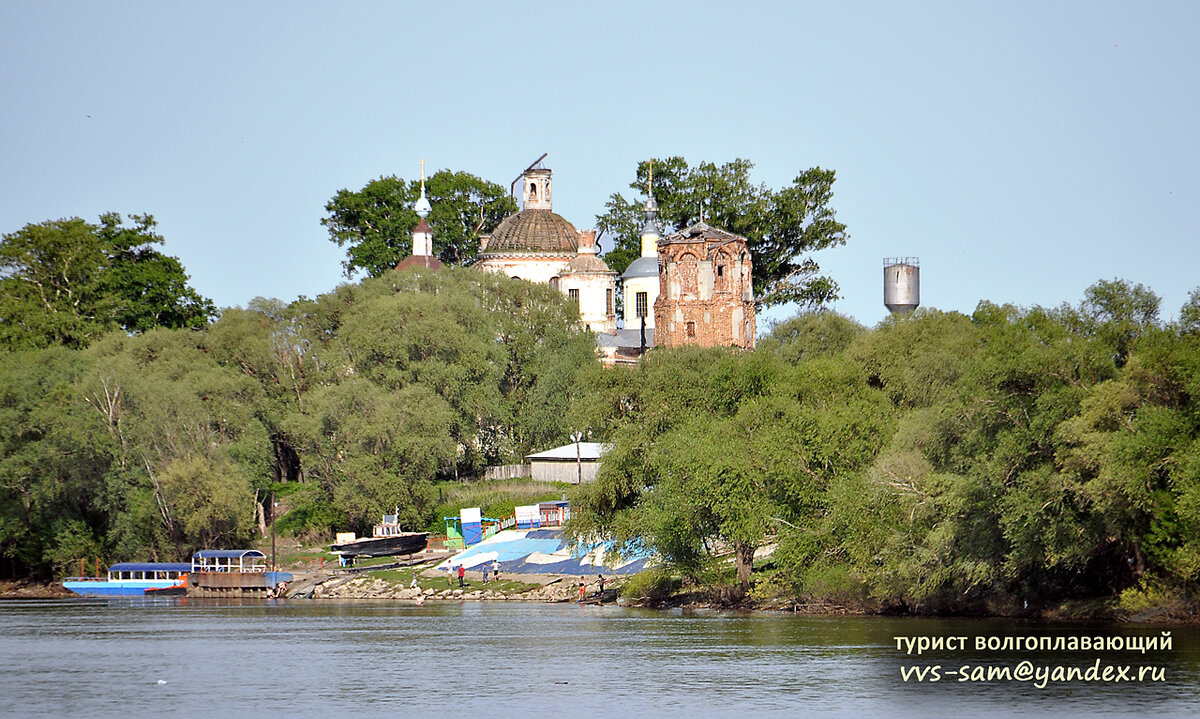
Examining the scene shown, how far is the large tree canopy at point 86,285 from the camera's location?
87250mm

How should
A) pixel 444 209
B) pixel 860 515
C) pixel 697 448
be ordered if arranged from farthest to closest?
pixel 444 209, pixel 697 448, pixel 860 515

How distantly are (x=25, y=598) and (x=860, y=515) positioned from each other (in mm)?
43602

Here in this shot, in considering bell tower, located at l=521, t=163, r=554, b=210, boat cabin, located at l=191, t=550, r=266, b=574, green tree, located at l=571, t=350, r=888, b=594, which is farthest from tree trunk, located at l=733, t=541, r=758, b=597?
bell tower, located at l=521, t=163, r=554, b=210

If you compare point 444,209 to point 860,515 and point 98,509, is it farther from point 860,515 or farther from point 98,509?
point 860,515

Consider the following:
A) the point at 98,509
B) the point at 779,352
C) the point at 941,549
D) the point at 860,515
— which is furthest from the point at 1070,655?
the point at 98,509

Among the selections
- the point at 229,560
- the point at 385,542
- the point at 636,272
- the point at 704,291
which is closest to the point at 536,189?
the point at 636,272

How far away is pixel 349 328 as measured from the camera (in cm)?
8156

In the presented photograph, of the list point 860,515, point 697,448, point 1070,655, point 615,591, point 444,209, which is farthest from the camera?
point 444,209

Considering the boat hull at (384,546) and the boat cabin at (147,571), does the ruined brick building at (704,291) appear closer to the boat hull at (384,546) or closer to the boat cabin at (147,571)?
the boat hull at (384,546)

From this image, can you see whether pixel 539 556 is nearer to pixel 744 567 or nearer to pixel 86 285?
pixel 744 567

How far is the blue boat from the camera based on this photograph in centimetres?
7006

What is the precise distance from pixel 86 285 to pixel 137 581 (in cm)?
2726

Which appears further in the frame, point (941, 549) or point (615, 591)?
point (615, 591)

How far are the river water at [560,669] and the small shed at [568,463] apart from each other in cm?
2115
